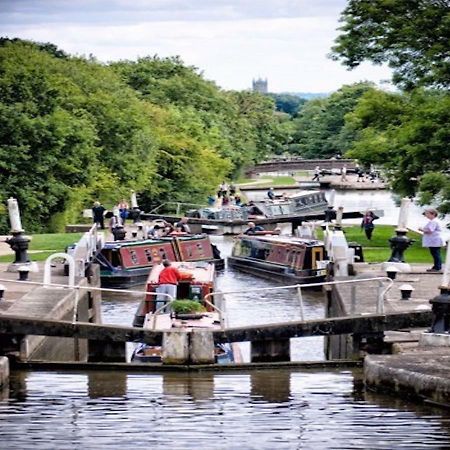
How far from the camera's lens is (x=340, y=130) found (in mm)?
184750

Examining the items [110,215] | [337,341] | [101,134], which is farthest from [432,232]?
[101,134]

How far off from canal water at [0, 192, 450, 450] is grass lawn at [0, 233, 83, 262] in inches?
814

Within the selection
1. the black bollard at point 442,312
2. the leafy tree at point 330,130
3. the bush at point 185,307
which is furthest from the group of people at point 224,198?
the leafy tree at point 330,130

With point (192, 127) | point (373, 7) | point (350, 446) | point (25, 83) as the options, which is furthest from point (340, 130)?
point (350, 446)

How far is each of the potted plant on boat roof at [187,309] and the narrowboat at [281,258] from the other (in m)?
21.4

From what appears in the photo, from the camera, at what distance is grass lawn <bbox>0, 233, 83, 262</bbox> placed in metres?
47.4

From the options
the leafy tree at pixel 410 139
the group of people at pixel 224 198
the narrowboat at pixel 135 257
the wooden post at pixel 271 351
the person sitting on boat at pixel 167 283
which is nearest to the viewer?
the wooden post at pixel 271 351

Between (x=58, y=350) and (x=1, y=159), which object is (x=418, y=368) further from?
(x=1, y=159)

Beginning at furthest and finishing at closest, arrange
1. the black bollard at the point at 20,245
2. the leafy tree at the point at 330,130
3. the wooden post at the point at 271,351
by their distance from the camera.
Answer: the leafy tree at the point at 330,130, the black bollard at the point at 20,245, the wooden post at the point at 271,351

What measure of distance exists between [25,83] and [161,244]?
13.8 metres

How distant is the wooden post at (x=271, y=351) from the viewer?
28250 millimetres

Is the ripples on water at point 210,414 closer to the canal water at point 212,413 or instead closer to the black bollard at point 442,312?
the canal water at point 212,413

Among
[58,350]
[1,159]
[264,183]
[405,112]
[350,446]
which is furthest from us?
[264,183]

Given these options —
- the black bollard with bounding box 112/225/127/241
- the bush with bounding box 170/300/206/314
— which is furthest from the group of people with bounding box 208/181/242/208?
the bush with bounding box 170/300/206/314
